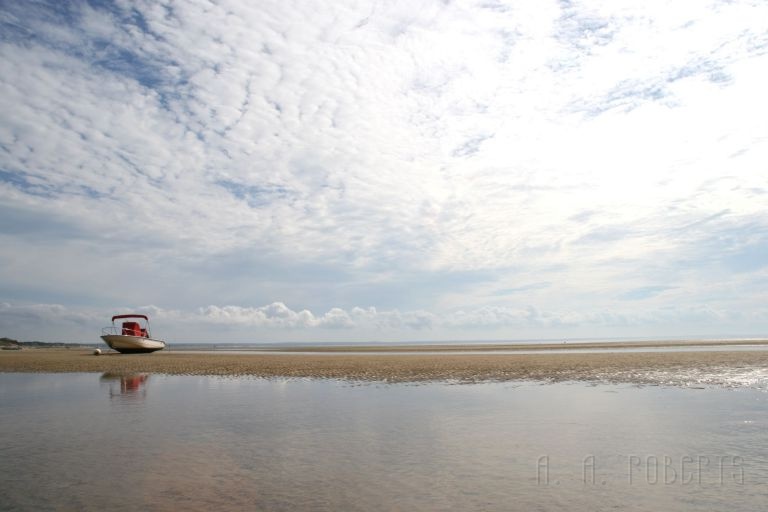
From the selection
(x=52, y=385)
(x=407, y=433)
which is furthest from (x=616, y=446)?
(x=52, y=385)

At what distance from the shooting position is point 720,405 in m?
20.1

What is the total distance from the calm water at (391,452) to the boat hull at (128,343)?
42.6 meters

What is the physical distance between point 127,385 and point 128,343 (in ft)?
127

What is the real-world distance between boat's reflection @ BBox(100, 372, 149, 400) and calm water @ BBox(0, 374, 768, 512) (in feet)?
5.37

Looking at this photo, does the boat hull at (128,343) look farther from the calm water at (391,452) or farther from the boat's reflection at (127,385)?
the calm water at (391,452)

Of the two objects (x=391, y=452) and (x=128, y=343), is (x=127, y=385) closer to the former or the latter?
(x=391, y=452)

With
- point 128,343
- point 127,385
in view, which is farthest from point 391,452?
point 128,343

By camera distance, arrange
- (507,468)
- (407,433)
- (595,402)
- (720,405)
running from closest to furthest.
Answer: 1. (507,468)
2. (407,433)
3. (720,405)
4. (595,402)

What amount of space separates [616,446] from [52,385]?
32270mm

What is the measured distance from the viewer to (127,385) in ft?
99.0

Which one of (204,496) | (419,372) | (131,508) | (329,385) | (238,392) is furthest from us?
(419,372)

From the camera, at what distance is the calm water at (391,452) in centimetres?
988

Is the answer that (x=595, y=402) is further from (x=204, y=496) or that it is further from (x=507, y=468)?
(x=204, y=496)

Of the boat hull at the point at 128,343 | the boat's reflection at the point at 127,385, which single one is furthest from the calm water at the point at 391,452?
the boat hull at the point at 128,343
